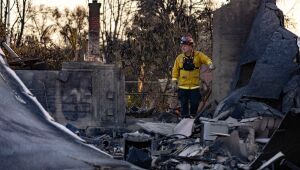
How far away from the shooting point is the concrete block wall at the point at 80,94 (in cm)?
1080

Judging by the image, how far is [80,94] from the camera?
35.6ft

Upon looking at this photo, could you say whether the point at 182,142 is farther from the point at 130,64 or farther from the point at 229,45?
the point at 130,64

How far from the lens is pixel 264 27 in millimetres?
10047

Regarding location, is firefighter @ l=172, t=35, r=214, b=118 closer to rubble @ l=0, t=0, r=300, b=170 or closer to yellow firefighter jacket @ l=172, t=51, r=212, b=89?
yellow firefighter jacket @ l=172, t=51, r=212, b=89

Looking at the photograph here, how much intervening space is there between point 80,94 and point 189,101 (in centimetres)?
233

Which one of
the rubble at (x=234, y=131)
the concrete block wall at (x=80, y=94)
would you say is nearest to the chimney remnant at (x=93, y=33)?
the rubble at (x=234, y=131)

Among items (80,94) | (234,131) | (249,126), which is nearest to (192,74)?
(80,94)

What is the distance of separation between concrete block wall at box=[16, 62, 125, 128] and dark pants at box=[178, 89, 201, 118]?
1.60 metres

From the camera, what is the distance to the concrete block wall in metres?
10.8

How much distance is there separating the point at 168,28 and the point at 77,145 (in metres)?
17.4

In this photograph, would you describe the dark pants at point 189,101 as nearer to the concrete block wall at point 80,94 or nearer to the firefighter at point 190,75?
the firefighter at point 190,75

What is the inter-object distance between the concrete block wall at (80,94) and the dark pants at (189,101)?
1601 millimetres


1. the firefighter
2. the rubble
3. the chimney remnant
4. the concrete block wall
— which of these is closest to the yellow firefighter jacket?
the firefighter

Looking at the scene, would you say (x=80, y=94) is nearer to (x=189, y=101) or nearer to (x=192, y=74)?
(x=189, y=101)
